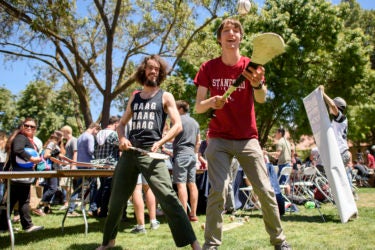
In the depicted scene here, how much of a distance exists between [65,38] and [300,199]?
364 inches

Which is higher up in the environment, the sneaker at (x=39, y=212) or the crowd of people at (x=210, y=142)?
the crowd of people at (x=210, y=142)

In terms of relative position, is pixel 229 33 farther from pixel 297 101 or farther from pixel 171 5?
pixel 297 101

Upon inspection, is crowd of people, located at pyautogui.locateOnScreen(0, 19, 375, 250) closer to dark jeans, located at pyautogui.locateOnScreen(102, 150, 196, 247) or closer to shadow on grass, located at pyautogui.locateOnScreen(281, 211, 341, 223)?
dark jeans, located at pyautogui.locateOnScreen(102, 150, 196, 247)

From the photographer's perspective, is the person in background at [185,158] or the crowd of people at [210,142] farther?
the person in background at [185,158]

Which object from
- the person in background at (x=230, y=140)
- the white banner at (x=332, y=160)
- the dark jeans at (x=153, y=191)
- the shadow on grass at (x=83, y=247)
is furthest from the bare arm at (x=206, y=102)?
the white banner at (x=332, y=160)

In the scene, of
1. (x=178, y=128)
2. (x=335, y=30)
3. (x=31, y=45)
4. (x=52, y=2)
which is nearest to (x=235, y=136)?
(x=178, y=128)

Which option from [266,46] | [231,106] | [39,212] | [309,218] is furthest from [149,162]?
[39,212]

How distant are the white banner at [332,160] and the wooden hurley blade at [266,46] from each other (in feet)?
11.3

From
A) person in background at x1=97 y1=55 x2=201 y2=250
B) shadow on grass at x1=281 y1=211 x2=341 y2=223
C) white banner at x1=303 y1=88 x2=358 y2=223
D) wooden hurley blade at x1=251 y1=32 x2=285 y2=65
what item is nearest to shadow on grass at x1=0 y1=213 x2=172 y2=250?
person in background at x1=97 y1=55 x2=201 y2=250

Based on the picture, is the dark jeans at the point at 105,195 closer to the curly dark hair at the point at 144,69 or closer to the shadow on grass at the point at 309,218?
the shadow on grass at the point at 309,218

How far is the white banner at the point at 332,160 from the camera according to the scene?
555 cm

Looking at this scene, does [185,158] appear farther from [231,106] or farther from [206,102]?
[206,102]

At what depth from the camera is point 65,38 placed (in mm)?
12898

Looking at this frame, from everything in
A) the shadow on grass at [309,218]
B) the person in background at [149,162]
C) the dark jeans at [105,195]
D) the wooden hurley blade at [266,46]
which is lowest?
the shadow on grass at [309,218]
